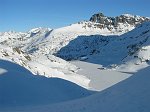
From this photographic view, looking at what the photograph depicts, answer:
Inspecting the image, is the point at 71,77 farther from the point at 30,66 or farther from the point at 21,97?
the point at 21,97

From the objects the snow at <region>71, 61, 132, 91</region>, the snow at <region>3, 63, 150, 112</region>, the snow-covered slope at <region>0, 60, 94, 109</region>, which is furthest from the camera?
the snow at <region>71, 61, 132, 91</region>

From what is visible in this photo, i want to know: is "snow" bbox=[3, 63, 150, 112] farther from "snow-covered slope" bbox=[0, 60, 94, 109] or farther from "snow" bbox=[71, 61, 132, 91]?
"snow" bbox=[71, 61, 132, 91]

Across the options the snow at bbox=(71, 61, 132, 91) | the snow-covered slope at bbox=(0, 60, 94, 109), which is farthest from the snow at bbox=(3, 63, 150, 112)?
the snow at bbox=(71, 61, 132, 91)

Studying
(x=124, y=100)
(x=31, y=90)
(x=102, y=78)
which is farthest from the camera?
(x=102, y=78)

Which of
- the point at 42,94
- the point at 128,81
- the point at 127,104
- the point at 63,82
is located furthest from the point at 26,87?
the point at 127,104

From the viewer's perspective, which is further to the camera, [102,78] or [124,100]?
[102,78]

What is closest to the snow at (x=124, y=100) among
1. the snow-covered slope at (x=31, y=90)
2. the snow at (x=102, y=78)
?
the snow-covered slope at (x=31, y=90)

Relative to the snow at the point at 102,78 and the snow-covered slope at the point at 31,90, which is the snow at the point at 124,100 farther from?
the snow at the point at 102,78

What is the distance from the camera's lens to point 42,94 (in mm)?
41656

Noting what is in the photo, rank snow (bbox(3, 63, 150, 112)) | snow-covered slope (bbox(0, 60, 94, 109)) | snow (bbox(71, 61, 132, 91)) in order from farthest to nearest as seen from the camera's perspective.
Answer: snow (bbox(71, 61, 132, 91)) → snow-covered slope (bbox(0, 60, 94, 109)) → snow (bbox(3, 63, 150, 112))

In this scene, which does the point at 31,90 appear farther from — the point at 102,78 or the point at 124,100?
the point at 102,78

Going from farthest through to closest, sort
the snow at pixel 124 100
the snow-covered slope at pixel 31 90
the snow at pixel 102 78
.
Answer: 1. the snow at pixel 102 78
2. the snow-covered slope at pixel 31 90
3. the snow at pixel 124 100

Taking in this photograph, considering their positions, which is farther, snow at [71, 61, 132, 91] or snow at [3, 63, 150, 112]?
snow at [71, 61, 132, 91]

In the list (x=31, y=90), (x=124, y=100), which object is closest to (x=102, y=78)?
(x=31, y=90)
